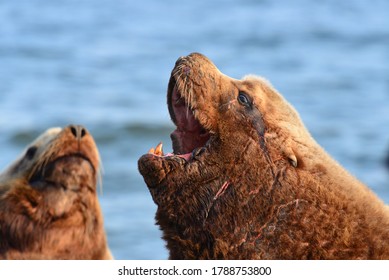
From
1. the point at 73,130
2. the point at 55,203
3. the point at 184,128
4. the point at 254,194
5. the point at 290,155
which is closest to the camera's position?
the point at 254,194

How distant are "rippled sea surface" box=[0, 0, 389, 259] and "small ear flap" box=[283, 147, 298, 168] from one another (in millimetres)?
7100

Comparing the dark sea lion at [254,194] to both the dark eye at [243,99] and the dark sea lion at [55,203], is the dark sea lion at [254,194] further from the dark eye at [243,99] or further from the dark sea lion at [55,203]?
the dark sea lion at [55,203]

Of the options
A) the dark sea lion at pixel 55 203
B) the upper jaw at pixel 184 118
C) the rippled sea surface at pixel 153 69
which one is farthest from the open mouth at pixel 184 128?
the rippled sea surface at pixel 153 69

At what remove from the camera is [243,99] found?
6699mm

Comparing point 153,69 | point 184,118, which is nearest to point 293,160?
point 184,118

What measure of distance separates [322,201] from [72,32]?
2379 centimetres

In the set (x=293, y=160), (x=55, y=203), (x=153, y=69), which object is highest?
(x=153, y=69)

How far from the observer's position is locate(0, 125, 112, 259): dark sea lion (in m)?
8.17

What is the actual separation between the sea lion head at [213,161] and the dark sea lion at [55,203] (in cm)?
183

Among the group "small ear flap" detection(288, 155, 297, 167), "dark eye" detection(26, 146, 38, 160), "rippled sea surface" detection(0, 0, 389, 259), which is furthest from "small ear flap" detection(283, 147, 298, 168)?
"rippled sea surface" detection(0, 0, 389, 259)

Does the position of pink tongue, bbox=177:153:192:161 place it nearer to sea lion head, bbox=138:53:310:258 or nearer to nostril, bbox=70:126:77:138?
sea lion head, bbox=138:53:310:258

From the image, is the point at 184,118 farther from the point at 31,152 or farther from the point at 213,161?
the point at 31,152

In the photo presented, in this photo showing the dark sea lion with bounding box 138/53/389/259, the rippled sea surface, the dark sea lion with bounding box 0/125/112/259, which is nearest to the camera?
the dark sea lion with bounding box 138/53/389/259

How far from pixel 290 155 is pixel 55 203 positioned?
2.37 meters
